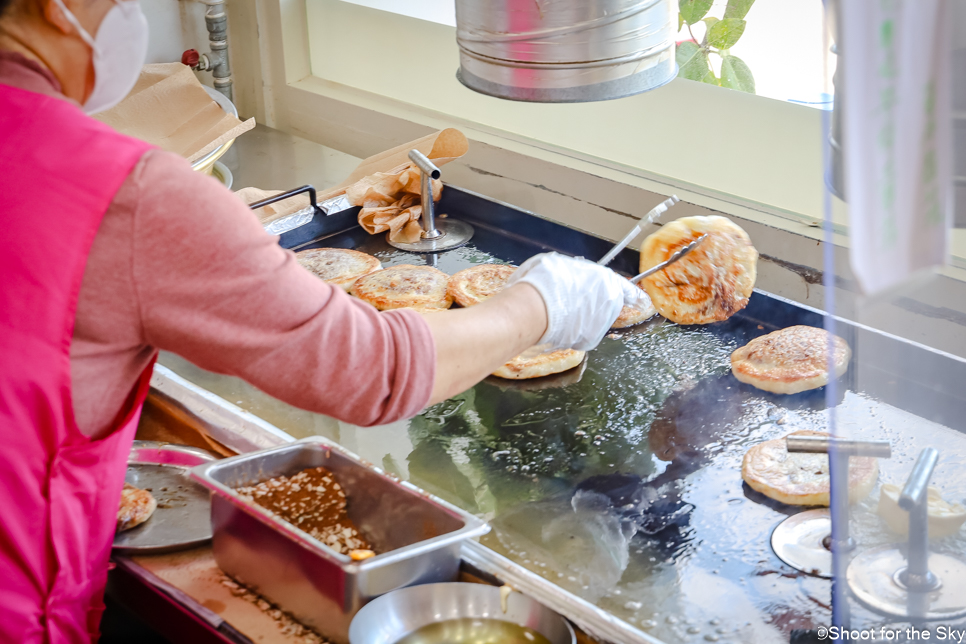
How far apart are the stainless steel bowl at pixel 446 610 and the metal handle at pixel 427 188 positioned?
4.83 ft

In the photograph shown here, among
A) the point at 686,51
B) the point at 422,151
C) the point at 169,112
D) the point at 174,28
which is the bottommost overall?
the point at 422,151

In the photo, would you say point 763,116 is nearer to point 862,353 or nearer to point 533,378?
point 533,378

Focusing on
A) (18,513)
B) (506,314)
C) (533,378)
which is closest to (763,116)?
(533,378)

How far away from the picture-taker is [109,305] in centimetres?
98

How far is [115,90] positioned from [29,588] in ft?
2.25

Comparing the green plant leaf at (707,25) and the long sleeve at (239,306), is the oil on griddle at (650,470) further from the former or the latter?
the green plant leaf at (707,25)

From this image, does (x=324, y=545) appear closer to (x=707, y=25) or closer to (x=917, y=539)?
(x=917, y=539)

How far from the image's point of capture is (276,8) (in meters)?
3.50

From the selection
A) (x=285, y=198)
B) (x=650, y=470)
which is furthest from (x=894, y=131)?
(x=285, y=198)

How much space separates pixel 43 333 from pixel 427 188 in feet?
5.44

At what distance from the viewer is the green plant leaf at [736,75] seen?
9.48 ft

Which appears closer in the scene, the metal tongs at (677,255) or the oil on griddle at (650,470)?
the oil on griddle at (650,470)

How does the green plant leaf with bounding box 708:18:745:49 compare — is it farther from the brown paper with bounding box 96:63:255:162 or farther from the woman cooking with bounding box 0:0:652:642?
the woman cooking with bounding box 0:0:652:642

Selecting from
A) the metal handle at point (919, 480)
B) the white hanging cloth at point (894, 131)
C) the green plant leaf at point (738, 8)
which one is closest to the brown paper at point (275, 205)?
the green plant leaf at point (738, 8)
